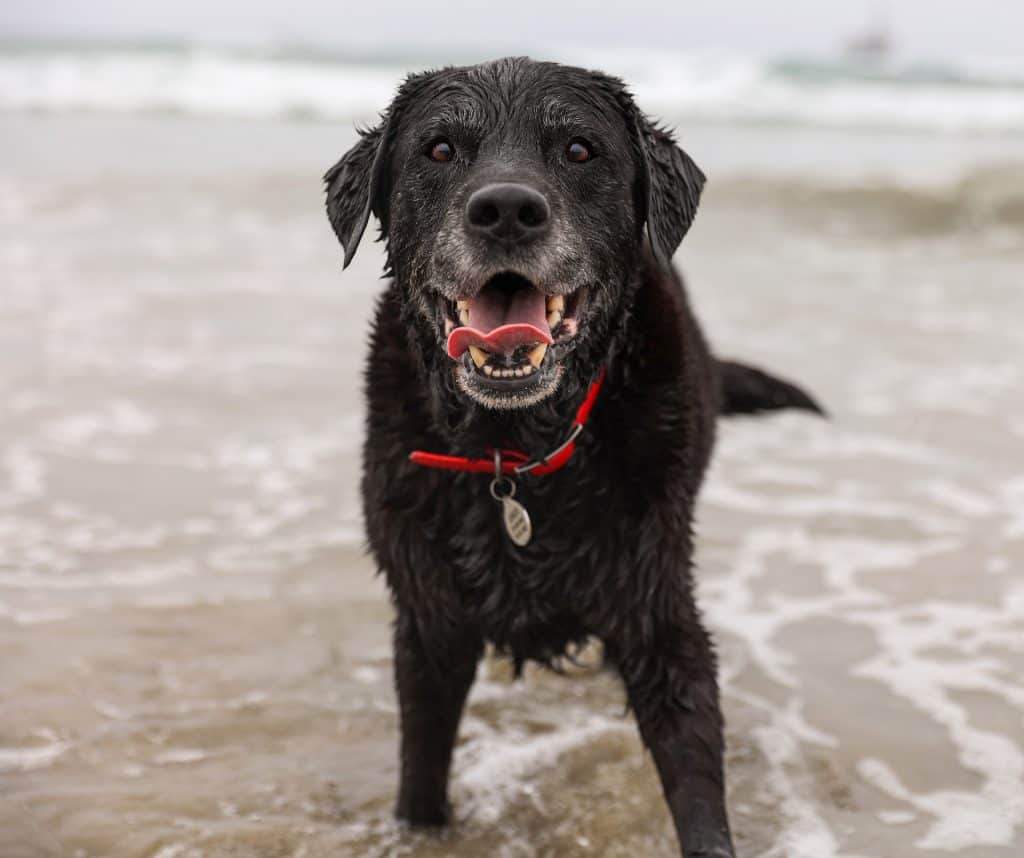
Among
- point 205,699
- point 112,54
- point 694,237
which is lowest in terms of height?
point 205,699

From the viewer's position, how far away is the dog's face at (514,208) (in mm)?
2631

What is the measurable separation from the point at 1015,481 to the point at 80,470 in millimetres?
4045

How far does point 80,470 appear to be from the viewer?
17.9 ft

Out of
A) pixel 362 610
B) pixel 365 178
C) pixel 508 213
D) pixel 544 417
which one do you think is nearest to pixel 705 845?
pixel 544 417

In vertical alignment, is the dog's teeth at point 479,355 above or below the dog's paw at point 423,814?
above

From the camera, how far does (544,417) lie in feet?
9.48

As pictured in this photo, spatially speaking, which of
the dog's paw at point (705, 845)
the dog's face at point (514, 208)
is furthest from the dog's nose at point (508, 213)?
the dog's paw at point (705, 845)

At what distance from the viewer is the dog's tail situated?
4.39 metres

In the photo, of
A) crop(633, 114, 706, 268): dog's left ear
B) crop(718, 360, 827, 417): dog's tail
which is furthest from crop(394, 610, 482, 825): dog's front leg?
crop(718, 360, 827, 417): dog's tail

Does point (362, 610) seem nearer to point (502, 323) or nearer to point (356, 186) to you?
point (356, 186)

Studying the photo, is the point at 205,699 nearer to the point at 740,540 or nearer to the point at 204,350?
the point at 740,540

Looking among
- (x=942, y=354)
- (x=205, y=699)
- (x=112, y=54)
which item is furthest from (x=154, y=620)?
(x=112, y=54)

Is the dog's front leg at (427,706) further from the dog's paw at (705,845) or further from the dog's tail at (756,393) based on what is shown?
the dog's tail at (756,393)

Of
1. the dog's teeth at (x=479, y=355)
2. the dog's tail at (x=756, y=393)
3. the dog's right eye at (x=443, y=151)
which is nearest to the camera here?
the dog's teeth at (x=479, y=355)
